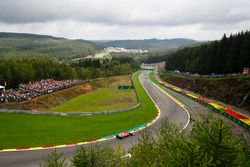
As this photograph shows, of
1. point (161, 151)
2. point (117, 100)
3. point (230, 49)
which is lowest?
point (117, 100)

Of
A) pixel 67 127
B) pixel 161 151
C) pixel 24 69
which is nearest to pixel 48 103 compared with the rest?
pixel 67 127

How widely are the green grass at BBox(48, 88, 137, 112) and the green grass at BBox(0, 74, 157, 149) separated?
8691 millimetres

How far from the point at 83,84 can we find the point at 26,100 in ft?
110

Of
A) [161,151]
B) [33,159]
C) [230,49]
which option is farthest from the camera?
[230,49]

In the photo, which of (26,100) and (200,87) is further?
(200,87)

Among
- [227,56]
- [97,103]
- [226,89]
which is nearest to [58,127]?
[97,103]

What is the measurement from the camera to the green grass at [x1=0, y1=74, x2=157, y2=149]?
34188 millimetres

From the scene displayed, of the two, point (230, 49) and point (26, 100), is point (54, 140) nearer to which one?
point (26, 100)

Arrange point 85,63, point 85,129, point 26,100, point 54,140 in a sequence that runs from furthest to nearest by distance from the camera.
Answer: point 85,63 → point 26,100 → point 85,129 → point 54,140

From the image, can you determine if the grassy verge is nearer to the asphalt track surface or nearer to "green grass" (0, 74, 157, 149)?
the asphalt track surface

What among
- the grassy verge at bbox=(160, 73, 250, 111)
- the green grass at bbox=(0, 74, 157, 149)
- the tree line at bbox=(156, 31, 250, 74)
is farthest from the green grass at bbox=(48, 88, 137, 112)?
the tree line at bbox=(156, 31, 250, 74)

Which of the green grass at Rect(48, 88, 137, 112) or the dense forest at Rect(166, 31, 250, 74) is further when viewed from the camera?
the dense forest at Rect(166, 31, 250, 74)

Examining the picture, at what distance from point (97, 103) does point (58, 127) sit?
24.8 metres

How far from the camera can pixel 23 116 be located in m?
44.8
